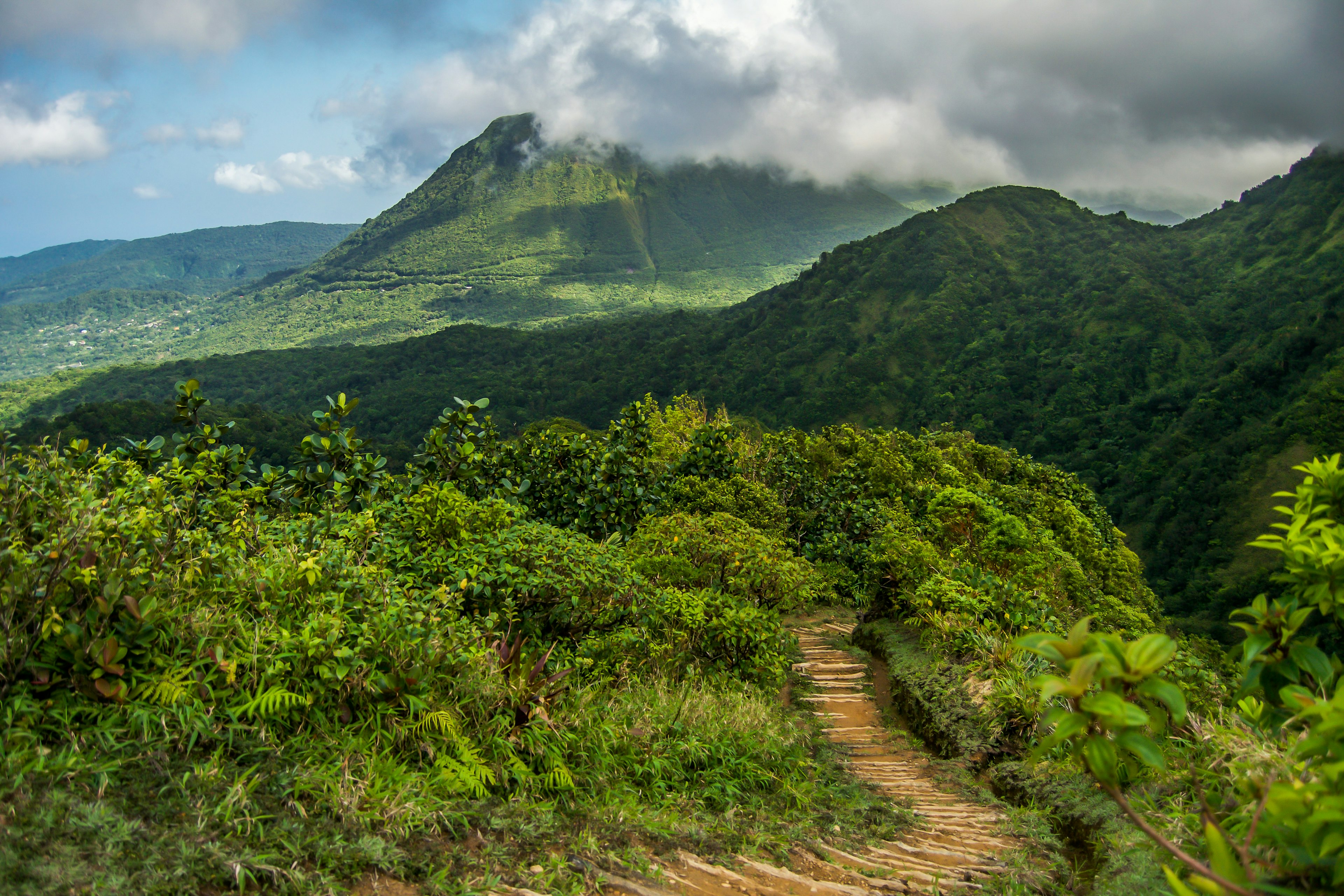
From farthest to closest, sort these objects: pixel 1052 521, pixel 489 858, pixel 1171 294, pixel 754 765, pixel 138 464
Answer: pixel 1171 294 < pixel 1052 521 < pixel 138 464 < pixel 754 765 < pixel 489 858

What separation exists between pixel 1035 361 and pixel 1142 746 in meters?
77.0

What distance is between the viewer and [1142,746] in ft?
4.77

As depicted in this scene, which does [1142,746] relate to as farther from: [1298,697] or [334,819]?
[334,819]

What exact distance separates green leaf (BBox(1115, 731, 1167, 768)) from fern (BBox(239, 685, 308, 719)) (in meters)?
2.89

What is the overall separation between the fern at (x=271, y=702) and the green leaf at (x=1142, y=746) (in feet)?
9.48

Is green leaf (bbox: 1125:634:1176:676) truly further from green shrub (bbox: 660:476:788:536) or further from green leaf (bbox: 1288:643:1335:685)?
green shrub (bbox: 660:476:788:536)

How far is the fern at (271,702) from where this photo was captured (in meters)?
2.89

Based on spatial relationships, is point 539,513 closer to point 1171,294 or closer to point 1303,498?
point 1303,498

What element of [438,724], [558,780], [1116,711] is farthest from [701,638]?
[1116,711]

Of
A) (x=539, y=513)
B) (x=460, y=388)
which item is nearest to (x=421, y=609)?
(x=539, y=513)

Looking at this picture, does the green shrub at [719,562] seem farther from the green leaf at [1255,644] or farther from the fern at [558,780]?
the green leaf at [1255,644]

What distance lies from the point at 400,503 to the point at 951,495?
22.0 feet

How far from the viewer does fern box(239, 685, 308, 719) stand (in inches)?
114

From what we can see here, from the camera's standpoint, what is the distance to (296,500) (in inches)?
225
